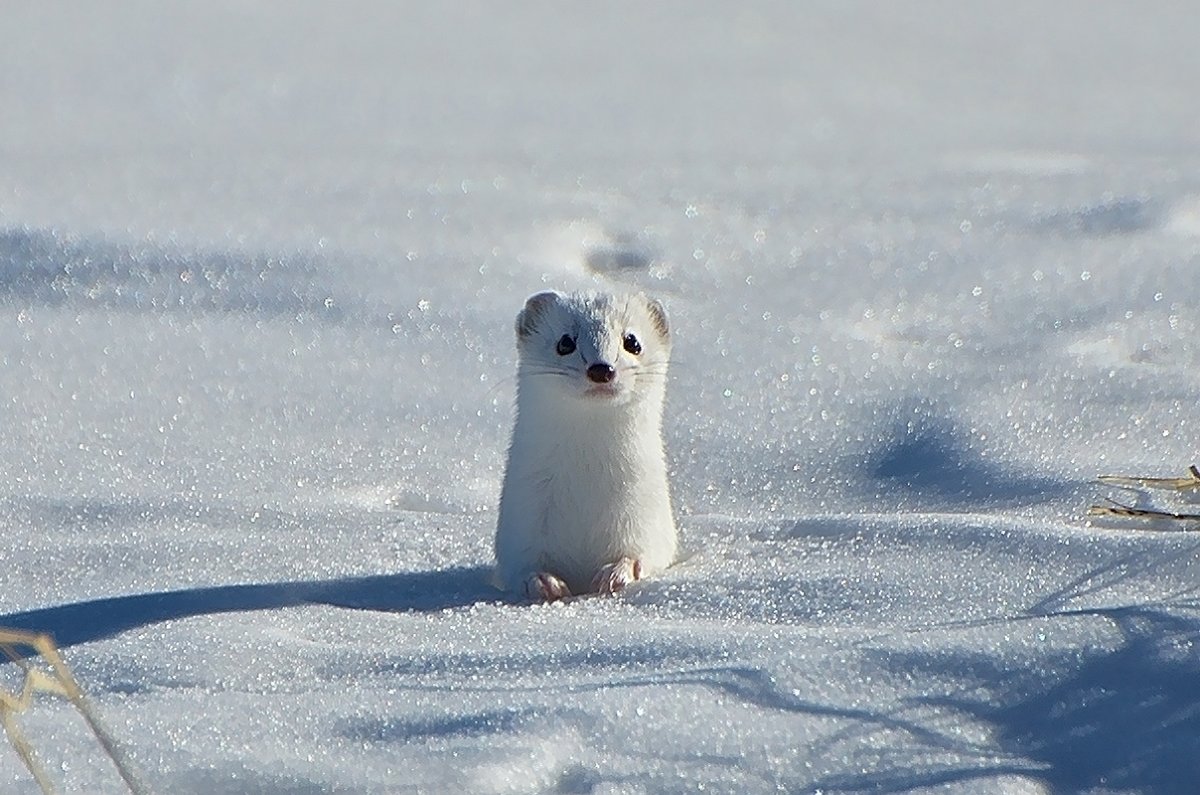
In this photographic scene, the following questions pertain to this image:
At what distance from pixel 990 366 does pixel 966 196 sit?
204 centimetres

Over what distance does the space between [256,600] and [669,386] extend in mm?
1950

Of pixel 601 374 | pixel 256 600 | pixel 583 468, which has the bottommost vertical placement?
pixel 256 600

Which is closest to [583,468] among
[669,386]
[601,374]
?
[601,374]

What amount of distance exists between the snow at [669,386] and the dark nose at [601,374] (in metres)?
0.47

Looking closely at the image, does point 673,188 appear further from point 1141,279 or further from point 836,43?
point 836,43

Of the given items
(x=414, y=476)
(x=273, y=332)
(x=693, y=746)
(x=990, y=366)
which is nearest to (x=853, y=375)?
(x=990, y=366)

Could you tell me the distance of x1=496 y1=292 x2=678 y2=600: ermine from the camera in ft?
12.5

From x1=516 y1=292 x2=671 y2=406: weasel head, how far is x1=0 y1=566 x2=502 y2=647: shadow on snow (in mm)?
516

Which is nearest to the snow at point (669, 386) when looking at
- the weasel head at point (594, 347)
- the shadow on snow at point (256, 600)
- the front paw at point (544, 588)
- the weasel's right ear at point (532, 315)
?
the shadow on snow at point (256, 600)

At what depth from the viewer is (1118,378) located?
4.81m

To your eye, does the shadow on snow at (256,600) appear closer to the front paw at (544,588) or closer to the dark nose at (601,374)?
the front paw at (544,588)

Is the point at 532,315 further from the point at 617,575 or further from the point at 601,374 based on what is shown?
the point at 617,575

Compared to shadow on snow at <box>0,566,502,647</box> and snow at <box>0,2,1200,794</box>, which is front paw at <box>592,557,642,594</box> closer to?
snow at <box>0,2,1200,794</box>

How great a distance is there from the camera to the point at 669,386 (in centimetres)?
512
